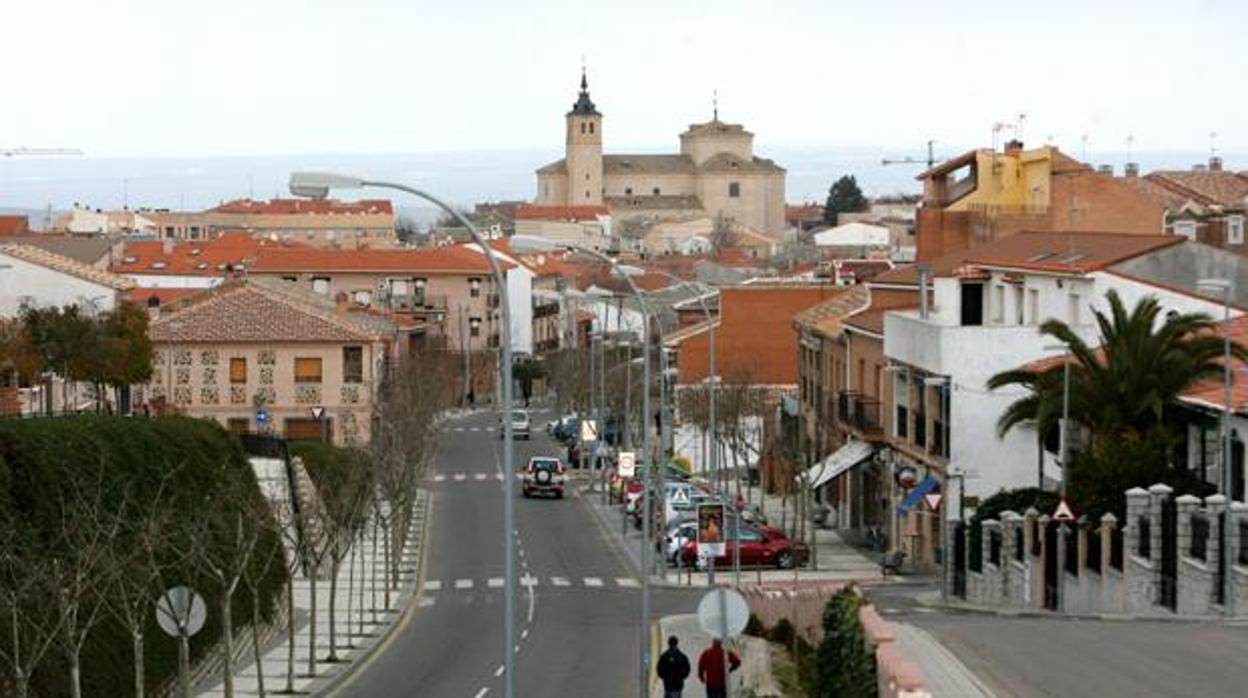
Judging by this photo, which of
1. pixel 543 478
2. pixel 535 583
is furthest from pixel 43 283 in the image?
pixel 535 583

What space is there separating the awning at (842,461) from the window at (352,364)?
24.5 meters

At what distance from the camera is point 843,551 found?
224 feet

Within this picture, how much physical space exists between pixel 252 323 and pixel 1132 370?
49.6 metres

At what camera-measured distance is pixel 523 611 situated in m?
52.7

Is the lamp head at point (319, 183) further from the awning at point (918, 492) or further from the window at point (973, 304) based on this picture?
the window at point (973, 304)

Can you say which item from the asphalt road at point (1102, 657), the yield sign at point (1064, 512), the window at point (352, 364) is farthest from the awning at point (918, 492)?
the window at point (352, 364)

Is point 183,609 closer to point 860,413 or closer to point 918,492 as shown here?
point 918,492

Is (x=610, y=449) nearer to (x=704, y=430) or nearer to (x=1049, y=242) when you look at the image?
(x=704, y=430)

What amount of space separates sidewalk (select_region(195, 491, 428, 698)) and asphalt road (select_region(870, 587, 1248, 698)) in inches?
398

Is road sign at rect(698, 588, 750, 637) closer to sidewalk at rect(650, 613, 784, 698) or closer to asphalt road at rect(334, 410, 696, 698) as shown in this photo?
sidewalk at rect(650, 613, 784, 698)

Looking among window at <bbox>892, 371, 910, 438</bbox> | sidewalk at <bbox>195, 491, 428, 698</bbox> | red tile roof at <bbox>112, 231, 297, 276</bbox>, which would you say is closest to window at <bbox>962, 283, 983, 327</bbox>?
window at <bbox>892, 371, 910, 438</bbox>

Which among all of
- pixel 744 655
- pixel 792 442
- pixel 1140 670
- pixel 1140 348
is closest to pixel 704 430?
pixel 792 442

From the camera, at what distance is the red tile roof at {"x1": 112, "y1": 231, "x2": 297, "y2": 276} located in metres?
154

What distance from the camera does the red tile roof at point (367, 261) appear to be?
142 metres
